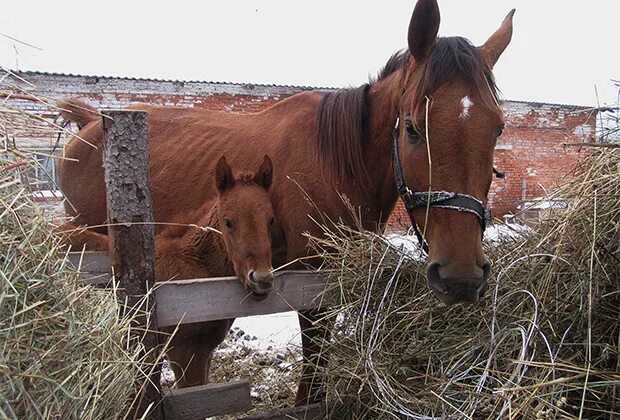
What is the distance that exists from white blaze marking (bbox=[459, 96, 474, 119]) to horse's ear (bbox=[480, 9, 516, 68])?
0.48 m

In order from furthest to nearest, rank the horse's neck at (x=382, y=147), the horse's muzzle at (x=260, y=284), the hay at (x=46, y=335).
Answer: the horse's neck at (x=382, y=147), the horse's muzzle at (x=260, y=284), the hay at (x=46, y=335)

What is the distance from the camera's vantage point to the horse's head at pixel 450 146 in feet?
7.69

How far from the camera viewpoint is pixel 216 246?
3766 mm

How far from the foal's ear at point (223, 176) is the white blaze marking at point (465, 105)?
1.62 metres

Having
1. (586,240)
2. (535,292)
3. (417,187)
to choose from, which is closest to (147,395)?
(417,187)

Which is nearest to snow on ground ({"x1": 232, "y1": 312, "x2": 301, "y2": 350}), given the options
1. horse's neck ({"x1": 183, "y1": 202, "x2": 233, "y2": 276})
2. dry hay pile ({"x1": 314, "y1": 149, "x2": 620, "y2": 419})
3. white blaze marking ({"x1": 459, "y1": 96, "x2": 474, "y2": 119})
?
horse's neck ({"x1": 183, "y1": 202, "x2": 233, "y2": 276})

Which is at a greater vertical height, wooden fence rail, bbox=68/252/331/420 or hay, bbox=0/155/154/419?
hay, bbox=0/155/154/419

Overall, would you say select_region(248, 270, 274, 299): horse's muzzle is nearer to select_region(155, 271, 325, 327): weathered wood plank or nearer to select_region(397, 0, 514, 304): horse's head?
select_region(155, 271, 325, 327): weathered wood plank

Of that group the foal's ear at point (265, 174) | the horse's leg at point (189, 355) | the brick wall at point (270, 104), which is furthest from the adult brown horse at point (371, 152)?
the brick wall at point (270, 104)

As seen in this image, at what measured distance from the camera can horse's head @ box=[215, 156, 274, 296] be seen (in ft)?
9.98

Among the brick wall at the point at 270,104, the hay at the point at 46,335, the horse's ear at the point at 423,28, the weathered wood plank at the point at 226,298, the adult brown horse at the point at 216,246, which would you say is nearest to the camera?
the hay at the point at 46,335

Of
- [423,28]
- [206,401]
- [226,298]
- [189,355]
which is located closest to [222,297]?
[226,298]

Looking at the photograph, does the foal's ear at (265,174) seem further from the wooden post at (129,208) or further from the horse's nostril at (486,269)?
the horse's nostril at (486,269)

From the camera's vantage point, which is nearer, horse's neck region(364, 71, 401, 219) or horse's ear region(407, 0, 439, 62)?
horse's ear region(407, 0, 439, 62)
